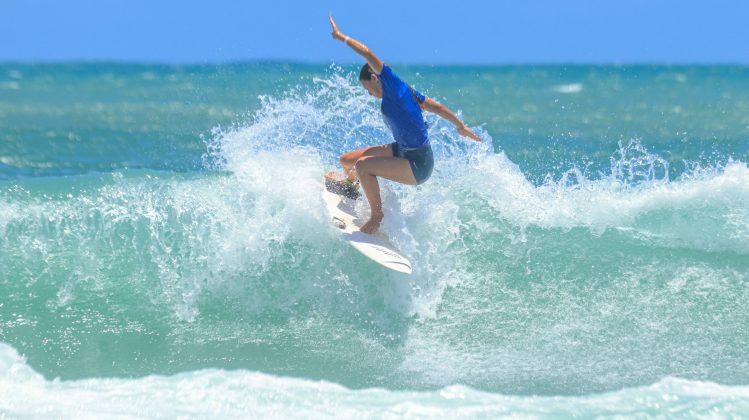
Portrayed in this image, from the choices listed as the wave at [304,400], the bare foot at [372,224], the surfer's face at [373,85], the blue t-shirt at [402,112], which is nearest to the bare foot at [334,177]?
the bare foot at [372,224]

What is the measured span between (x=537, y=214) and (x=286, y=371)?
3.35m

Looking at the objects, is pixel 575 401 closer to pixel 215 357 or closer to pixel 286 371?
pixel 286 371

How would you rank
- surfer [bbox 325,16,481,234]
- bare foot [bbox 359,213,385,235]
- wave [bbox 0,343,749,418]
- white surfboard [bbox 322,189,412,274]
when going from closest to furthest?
wave [bbox 0,343,749,418] → surfer [bbox 325,16,481,234] → white surfboard [bbox 322,189,412,274] → bare foot [bbox 359,213,385,235]

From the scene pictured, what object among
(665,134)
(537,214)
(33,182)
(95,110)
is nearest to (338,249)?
(537,214)

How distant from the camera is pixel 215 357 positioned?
20.0ft

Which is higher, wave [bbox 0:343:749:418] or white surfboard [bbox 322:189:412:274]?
white surfboard [bbox 322:189:412:274]

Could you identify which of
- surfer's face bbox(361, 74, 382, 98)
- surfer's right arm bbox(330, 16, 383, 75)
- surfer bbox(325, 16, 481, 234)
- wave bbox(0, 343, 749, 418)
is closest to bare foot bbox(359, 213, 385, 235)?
surfer bbox(325, 16, 481, 234)

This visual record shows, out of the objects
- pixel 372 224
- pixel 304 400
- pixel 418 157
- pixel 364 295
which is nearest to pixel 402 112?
pixel 418 157

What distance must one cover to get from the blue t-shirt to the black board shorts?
0.15ft

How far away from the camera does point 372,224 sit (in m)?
6.84

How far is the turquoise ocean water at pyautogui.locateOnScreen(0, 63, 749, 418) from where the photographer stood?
5.54 meters

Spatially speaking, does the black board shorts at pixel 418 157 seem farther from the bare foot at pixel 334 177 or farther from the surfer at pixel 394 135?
the bare foot at pixel 334 177

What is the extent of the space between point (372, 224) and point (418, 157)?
2.30 ft

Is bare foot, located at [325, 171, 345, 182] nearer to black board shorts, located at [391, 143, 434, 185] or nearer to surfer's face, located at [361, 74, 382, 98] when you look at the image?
black board shorts, located at [391, 143, 434, 185]
